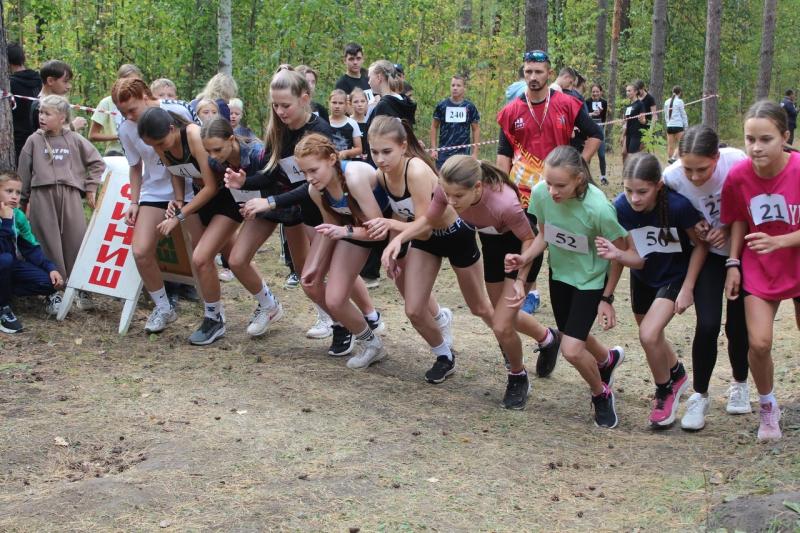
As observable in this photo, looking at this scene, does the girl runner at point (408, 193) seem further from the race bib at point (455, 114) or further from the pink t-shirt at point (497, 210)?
the race bib at point (455, 114)

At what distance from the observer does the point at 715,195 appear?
200 inches

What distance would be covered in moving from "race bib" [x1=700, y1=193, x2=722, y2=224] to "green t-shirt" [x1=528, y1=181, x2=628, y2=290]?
460 millimetres

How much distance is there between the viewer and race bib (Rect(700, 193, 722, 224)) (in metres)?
5.07

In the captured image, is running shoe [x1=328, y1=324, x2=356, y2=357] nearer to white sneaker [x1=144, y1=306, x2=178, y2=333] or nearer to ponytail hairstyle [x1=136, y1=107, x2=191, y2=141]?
white sneaker [x1=144, y1=306, x2=178, y2=333]

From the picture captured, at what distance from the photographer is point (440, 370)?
6.31 meters

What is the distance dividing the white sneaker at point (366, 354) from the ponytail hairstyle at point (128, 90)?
2448 mm

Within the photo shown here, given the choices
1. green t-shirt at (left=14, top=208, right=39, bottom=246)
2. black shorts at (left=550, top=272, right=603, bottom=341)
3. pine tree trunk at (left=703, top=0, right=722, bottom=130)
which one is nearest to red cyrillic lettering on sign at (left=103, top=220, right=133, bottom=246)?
green t-shirt at (left=14, top=208, right=39, bottom=246)

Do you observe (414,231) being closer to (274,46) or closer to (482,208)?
(482,208)

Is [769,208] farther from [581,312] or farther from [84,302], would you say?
[84,302]

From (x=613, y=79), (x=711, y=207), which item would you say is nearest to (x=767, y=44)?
(x=613, y=79)

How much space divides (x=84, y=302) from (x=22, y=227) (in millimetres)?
835

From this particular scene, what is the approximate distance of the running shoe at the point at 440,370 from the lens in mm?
6273

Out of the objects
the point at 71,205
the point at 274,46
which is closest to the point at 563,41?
the point at 274,46

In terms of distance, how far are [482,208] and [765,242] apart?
5.30 feet
